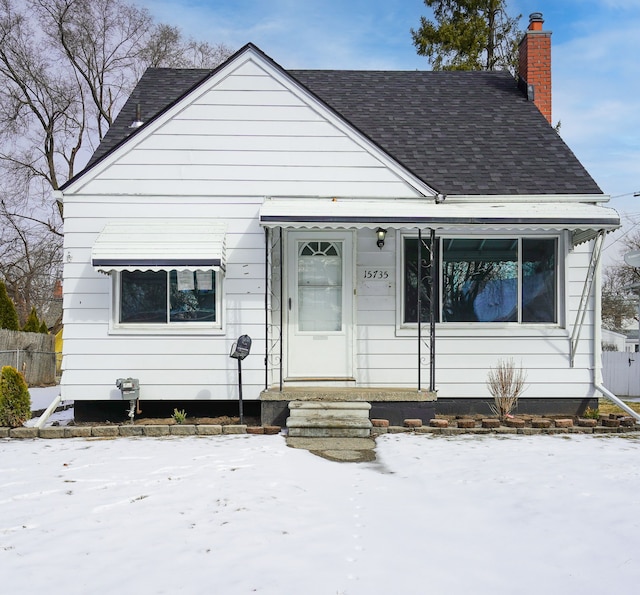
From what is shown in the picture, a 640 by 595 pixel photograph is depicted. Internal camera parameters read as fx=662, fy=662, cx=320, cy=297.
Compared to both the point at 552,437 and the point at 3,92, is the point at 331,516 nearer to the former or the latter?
the point at 552,437

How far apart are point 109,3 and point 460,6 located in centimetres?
1469

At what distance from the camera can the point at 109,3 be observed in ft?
92.4

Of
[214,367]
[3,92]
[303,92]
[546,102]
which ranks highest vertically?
[3,92]

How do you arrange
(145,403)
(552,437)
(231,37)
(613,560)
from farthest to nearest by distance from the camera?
(231,37) → (145,403) → (552,437) → (613,560)

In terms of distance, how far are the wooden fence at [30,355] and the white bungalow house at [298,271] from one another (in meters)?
10.3

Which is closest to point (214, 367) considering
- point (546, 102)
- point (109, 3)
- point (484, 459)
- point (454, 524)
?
point (484, 459)

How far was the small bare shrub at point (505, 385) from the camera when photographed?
364 inches

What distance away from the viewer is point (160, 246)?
891 cm

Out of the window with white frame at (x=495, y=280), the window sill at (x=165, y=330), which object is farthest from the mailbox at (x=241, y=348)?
the window with white frame at (x=495, y=280)

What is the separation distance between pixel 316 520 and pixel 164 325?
5.07 m

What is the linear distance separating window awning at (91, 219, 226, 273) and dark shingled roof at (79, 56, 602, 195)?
3.85ft

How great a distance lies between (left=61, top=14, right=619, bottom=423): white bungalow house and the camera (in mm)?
9258

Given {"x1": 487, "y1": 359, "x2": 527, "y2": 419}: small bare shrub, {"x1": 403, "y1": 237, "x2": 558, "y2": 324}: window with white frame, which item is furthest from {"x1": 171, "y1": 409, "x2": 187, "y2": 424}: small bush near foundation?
{"x1": 487, "y1": 359, "x2": 527, "y2": 419}: small bare shrub

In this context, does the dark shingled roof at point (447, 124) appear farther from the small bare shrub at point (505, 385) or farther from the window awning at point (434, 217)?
the small bare shrub at point (505, 385)
